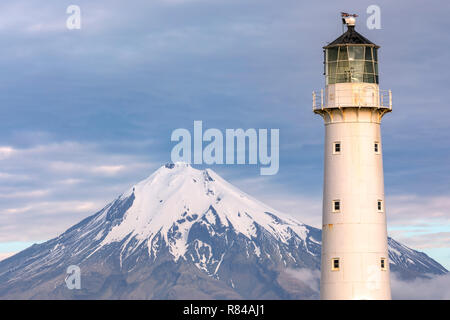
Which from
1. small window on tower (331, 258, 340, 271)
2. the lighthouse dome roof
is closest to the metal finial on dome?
the lighthouse dome roof

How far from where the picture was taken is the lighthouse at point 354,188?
66.8 meters

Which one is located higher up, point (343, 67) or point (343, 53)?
point (343, 53)

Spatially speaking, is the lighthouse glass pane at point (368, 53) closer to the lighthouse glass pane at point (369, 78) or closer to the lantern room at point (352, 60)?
the lantern room at point (352, 60)

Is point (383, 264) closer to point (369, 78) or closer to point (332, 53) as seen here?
point (369, 78)

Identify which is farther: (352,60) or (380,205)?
(352,60)

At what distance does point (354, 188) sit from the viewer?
67.4 meters

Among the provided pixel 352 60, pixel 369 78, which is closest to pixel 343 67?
pixel 352 60

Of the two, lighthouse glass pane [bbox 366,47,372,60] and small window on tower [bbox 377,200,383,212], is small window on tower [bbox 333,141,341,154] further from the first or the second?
lighthouse glass pane [bbox 366,47,372,60]

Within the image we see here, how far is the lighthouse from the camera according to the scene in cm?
6681
